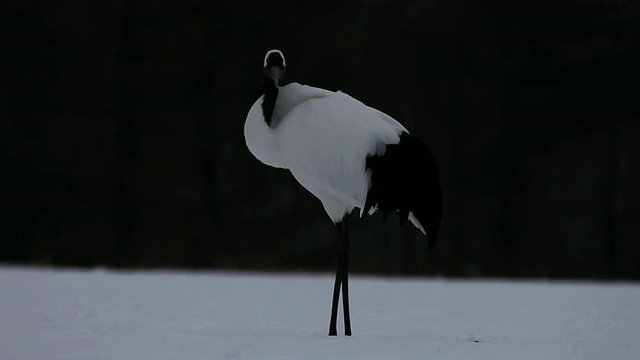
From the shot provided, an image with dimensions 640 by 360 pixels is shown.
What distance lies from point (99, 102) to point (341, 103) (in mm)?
7917

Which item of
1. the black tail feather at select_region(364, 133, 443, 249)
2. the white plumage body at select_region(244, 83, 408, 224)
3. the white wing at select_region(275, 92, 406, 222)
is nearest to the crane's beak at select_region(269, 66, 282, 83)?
the white plumage body at select_region(244, 83, 408, 224)

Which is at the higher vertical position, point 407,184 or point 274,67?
point 274,67

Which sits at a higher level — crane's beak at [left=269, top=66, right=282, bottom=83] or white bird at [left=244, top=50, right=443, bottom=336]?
crane's beak at [left=269, top=66, right=282, bottom=83]

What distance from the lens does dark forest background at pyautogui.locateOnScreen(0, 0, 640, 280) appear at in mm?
12898

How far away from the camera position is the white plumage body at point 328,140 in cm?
566

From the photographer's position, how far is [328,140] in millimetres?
5652

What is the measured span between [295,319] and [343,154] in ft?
5.26

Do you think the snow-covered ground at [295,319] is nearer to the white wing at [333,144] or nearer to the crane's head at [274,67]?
the white wing at [333,144]

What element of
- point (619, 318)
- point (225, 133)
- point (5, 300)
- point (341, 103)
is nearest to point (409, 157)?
point (341, 103)

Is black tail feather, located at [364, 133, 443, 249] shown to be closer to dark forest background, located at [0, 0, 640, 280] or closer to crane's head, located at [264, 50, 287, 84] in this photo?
crane's head, located at [264, 50, 287, 84]

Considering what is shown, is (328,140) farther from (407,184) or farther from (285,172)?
(285,172)

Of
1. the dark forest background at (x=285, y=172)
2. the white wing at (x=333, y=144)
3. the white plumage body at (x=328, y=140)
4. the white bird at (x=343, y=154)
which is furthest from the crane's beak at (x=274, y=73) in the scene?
the dark forest background at (x=285, y=172)

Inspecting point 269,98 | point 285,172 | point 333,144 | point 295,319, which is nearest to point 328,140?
point 333,144

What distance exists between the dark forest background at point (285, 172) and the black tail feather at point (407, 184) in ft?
22.6
